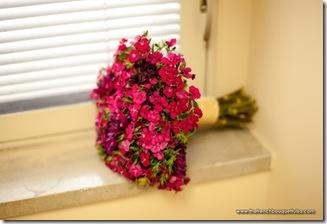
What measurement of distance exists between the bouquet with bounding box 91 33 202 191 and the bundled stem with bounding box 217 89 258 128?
0.26 meters

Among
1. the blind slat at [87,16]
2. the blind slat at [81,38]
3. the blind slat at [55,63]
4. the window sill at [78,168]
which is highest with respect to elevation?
the blind slat at [87,16]

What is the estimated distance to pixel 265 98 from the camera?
1.21 metres

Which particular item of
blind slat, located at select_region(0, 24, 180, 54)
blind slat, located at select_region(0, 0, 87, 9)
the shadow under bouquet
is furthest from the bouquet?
blind slat, located at select_region(0, 0, 87, 9)

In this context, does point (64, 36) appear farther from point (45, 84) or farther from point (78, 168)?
point (78, 168)

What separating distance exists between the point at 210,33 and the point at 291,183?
0.51 metres

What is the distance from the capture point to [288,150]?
112 cm

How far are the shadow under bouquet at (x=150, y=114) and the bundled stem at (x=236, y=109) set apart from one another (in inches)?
10.2

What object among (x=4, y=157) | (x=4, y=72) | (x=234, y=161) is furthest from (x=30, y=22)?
(x=234, y=161)

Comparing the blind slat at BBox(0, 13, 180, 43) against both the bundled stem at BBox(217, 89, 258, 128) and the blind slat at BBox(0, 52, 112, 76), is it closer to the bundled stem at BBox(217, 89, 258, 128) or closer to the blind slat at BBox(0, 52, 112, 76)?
the blind slat at BBox(0, 52, 112, 76)

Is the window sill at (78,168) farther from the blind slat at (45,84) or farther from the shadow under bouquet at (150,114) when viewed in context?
the blind slat at (45,84)

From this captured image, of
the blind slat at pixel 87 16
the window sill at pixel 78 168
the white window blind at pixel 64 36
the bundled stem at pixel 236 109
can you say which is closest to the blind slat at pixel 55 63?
the white window blind at pixel 64 36

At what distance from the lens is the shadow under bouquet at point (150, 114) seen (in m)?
0.99

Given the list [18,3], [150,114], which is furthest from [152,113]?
[18,3]

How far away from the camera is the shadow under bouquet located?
38.8 inches
